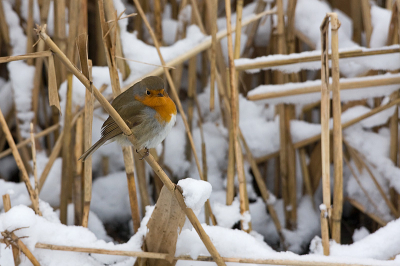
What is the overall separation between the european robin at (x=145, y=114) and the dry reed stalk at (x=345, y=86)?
0.58 m

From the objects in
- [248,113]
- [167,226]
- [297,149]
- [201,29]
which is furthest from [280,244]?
[201,29]

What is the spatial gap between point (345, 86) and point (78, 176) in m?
1.29

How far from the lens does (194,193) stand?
1.09 m

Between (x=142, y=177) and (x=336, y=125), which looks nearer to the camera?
(x=336, y=125)

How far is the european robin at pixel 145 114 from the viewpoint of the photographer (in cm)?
135

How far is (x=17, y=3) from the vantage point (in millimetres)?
2146

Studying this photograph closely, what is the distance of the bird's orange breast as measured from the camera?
1356 mm

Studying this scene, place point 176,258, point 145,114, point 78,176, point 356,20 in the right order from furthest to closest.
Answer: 1. point 356,20
2. point 78,176
3. point 145,114
4. point 176,258

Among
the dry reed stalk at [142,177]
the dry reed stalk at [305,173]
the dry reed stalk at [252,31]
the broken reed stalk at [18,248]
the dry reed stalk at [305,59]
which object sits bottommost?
the dry reed stalk at [305,173]

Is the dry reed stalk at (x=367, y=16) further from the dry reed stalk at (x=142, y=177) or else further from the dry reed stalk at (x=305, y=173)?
the dry reed stalk at (x=142, y=177)

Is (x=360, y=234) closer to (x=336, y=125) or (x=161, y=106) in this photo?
(x=336, y=125)

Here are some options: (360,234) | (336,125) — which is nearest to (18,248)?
(336,125)

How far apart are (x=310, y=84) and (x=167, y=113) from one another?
2.58ft

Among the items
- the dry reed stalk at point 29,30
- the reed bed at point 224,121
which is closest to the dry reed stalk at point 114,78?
the reed bed at point 224,121
